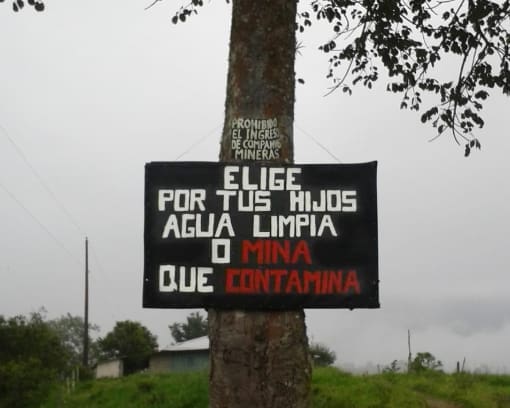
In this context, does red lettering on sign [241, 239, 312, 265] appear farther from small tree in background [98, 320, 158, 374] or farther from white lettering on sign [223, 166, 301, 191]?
small tree in background [98, 320, 158, 374]

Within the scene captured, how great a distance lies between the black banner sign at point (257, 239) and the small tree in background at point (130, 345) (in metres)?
34.4

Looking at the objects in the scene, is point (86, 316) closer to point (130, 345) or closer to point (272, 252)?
point (130, 345)

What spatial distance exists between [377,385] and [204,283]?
37.7 feet

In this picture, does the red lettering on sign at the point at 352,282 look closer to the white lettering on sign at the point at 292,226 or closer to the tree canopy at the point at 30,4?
the white lettering on sign at the point at 292,226

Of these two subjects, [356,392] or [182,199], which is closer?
[182,199]

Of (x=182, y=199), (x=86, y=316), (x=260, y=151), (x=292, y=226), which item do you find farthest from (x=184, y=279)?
(x=86, y=316)

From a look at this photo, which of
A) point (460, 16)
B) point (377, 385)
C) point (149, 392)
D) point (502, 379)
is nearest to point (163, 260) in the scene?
point (460, 16)

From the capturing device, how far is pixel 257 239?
4023 mm

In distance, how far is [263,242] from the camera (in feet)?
13.2

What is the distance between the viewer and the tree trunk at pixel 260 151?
3850mm

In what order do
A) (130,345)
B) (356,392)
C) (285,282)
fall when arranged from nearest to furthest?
(285,282), (356,392), (130,345)

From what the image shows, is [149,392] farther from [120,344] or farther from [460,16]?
[120,344]

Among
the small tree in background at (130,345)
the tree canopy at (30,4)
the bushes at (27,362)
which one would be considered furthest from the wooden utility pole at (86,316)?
the tree canopy at (30,4)

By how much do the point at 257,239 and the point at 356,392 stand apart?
1101 centimetres
